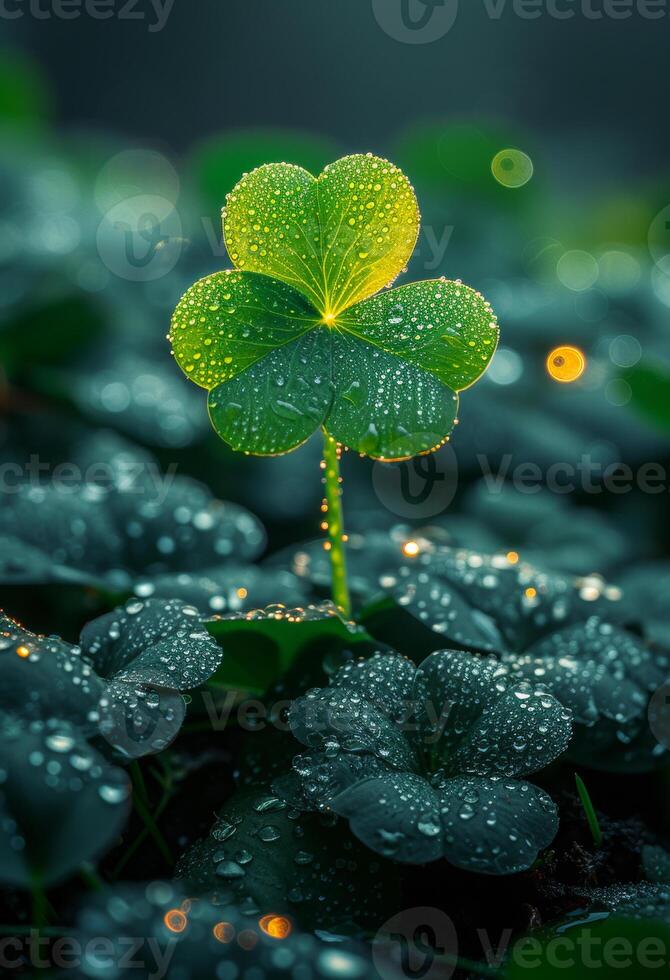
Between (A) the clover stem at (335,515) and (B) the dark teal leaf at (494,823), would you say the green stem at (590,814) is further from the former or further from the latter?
(A) the clover stem at (335,515)

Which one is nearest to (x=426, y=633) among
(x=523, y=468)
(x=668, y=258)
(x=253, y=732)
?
(x=253, y=732)

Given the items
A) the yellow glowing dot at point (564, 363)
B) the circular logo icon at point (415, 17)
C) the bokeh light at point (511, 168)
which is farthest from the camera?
the circular logo icon at point (415, 17)

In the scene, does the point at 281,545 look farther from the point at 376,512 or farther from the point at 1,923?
the point at 1,923

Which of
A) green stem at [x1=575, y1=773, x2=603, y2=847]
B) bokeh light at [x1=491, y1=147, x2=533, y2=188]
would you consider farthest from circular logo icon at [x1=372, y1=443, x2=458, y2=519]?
bokeh light at [x1=491, y1=147, x2=533, y2=188]

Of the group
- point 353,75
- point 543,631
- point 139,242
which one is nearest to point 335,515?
point 543,631

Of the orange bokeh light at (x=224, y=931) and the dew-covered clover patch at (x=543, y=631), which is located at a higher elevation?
the dew-covered clover patch at (x=543, y=631)

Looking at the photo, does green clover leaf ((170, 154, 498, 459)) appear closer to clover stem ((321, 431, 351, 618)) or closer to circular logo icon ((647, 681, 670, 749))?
clover stem ((321, 431, 351, 618))

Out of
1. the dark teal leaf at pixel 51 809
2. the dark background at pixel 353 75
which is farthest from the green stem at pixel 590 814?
the dark background at pixel 353 75
